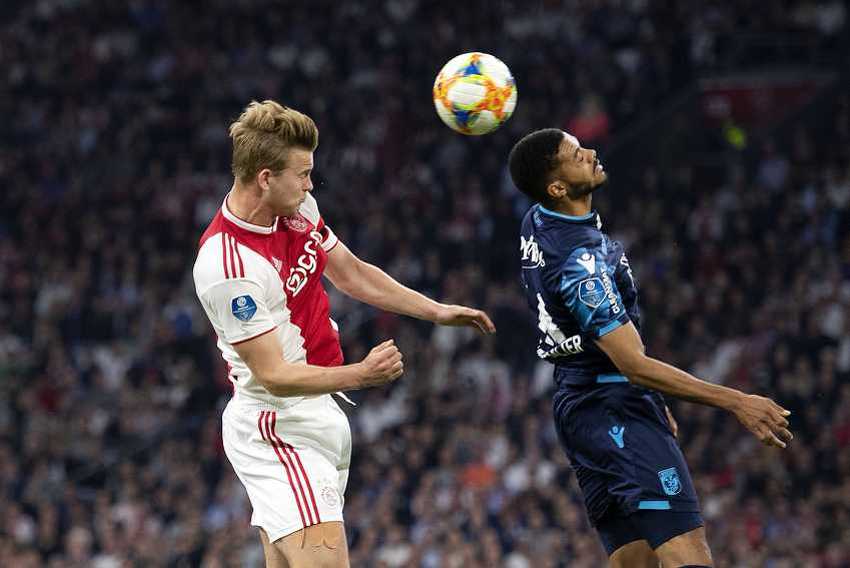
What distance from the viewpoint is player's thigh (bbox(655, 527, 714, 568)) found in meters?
5.30

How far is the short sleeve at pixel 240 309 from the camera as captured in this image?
5.23 m

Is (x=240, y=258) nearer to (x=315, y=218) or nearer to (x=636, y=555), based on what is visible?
(x=315, y=218)

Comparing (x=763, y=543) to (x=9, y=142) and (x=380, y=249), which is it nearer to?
Result: (x=380, y=249)

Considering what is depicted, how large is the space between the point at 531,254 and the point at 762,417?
116 cm

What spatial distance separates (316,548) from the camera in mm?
5340

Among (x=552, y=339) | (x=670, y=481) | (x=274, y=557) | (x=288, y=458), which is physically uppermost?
(x=552, y=339)

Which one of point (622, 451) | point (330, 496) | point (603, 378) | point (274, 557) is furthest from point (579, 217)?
point (274, 557)

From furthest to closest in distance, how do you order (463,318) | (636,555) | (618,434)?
(463,318) → (636,555) → (618,434)

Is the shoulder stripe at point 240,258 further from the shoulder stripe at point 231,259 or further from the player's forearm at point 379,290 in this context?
the player's forearm at point 379,290

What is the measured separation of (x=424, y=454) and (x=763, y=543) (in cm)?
366

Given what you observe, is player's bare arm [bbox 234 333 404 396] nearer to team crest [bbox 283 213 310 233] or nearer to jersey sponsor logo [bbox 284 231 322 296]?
jersey sponsor logo [bbox 284 231 322 296]

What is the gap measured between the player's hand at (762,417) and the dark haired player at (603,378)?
1cm

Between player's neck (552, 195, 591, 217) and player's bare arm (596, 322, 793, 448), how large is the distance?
552mm

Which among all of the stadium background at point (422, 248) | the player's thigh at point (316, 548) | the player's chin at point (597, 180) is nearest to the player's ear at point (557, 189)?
the player's chin at point (597, 180)
